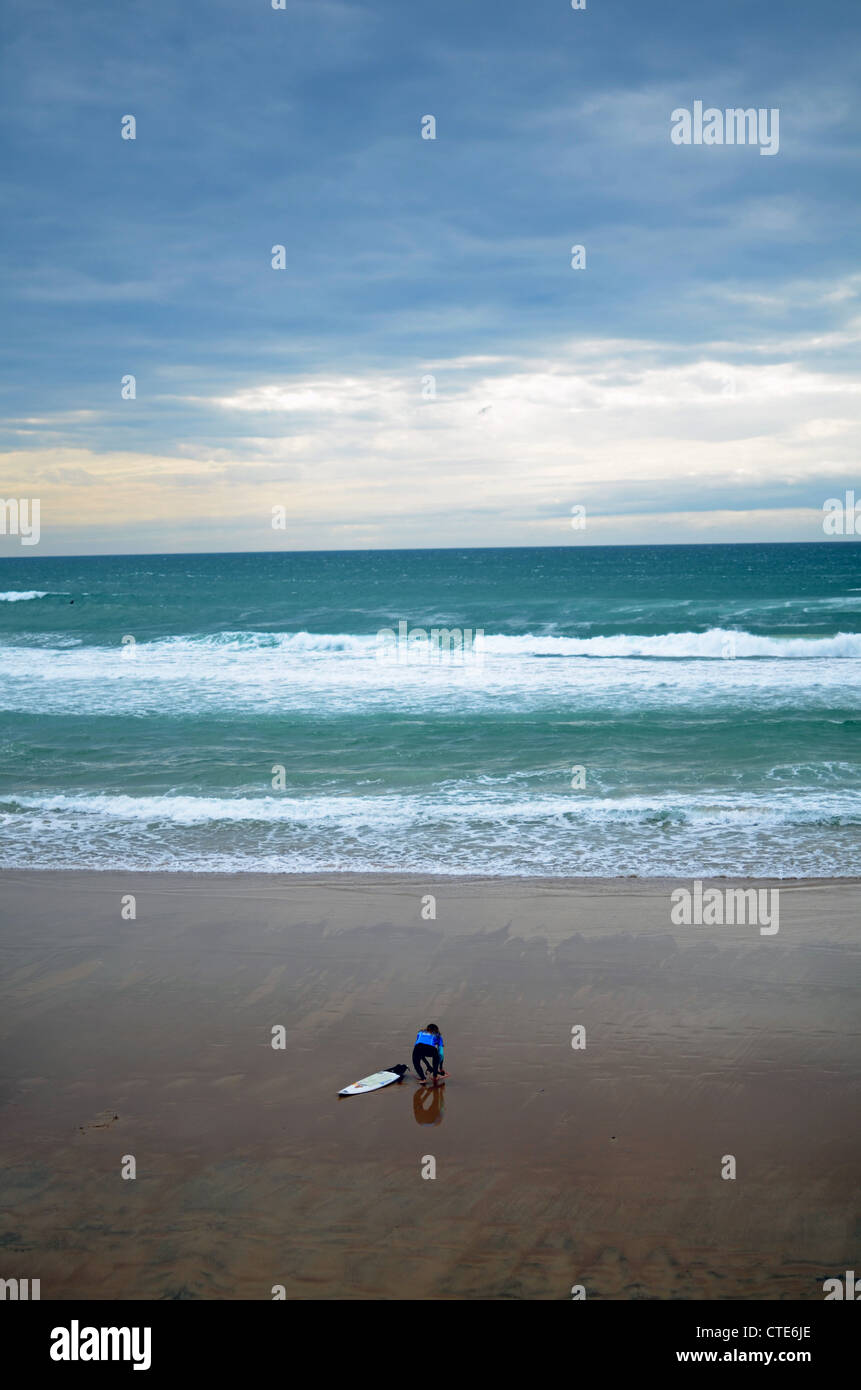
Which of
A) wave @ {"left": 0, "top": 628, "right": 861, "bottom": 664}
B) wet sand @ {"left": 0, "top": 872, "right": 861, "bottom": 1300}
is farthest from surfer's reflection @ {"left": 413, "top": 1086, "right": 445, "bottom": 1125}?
wave @ {"left": 0, "top": 628, "right": 861, "bottom": 664}

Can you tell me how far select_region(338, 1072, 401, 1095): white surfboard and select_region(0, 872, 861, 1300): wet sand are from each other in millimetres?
90

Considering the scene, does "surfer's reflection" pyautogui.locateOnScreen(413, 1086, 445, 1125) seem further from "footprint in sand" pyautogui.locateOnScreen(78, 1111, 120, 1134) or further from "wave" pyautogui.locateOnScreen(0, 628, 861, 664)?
"wave" pyautogui.locateOnScreen(0, 628, 861, 664)

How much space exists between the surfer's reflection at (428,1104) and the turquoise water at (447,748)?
4634mm

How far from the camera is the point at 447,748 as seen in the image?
56.4 ft

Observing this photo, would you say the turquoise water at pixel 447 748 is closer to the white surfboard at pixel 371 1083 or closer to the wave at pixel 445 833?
the wave at pixel 445 833

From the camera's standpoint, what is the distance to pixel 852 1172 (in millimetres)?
5676

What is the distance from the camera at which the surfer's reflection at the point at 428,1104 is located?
6.25m

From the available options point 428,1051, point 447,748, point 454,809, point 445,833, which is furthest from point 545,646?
point 428,1051

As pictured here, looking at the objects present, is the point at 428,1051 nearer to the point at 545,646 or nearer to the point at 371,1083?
the point at 371,1083

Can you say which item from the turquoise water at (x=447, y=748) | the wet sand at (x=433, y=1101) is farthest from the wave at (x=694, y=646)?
the wet sand at (x=433, y=1101)

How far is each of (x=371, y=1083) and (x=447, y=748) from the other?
10.7 meters
